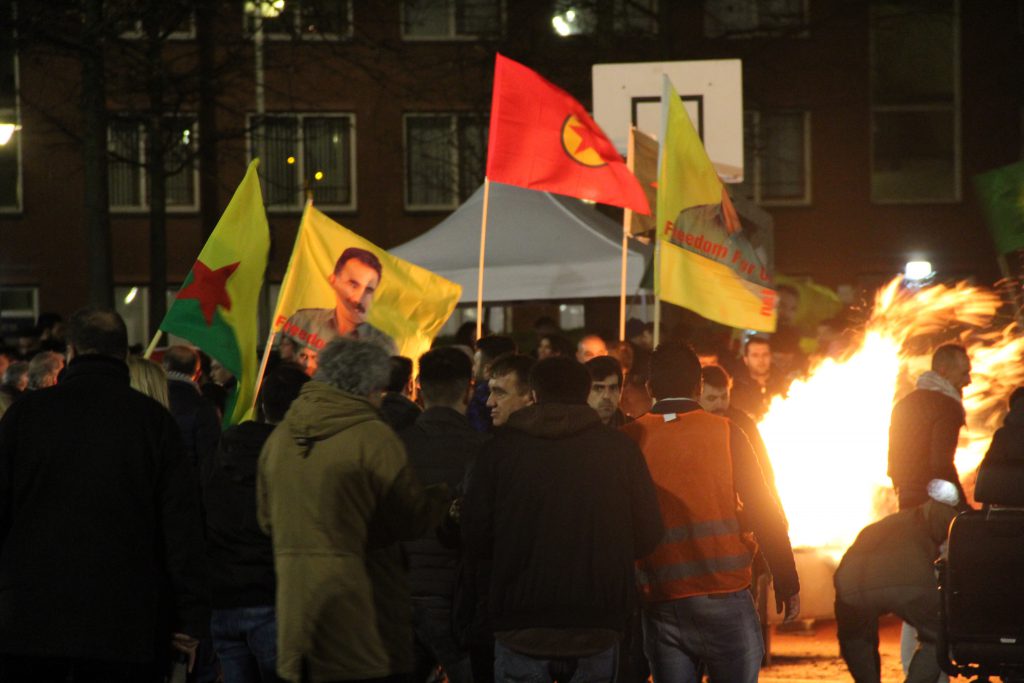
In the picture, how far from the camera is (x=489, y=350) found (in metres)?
8.89

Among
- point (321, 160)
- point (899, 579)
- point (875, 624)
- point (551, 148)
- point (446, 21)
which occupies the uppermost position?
point (446, 21)

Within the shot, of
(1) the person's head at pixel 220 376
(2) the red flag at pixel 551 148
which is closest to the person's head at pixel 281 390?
(2) the red flag at pixel 551 148

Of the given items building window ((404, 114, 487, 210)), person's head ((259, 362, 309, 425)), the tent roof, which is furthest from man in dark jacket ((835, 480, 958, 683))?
building window ((404, 114, 487, 210))

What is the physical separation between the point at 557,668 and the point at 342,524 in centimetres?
92

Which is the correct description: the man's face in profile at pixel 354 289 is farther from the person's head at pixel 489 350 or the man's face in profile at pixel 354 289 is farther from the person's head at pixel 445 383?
the person's head at pixel 445 383

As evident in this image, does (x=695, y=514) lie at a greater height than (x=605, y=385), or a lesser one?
lesser

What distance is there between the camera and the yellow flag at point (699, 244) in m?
10.1

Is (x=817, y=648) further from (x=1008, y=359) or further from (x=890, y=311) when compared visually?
(x=890, y=311)

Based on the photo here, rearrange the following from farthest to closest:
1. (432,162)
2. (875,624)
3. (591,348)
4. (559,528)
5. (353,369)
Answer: (432,162) → (591,348) → (875,624) → (559,528) → (353,369)

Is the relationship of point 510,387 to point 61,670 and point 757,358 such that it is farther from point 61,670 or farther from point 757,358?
point 757,358

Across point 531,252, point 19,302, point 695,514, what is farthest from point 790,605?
point 19,302

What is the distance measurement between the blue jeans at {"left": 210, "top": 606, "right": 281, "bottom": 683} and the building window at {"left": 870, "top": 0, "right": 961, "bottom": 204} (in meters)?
28.9

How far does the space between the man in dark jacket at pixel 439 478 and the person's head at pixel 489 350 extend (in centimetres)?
191

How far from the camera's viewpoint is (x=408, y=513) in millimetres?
5531
